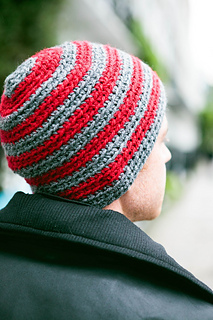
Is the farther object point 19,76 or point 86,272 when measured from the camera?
point 19,76

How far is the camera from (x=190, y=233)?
7.79 metres

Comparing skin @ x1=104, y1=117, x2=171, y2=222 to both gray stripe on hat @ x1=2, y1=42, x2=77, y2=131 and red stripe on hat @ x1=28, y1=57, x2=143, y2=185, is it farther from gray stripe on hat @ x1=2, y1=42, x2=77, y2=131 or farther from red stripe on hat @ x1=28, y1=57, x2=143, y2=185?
gray stripe on hat @ x1=2, y1=42, x2=77, y2=131

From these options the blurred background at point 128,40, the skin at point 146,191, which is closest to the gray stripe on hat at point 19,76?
the skin at point 146,191

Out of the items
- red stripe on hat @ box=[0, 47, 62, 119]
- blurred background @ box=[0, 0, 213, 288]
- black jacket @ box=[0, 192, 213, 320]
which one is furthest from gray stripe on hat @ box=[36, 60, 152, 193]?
blurred background @ box=[0, 0, 213, 288]

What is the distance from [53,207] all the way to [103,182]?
28cm

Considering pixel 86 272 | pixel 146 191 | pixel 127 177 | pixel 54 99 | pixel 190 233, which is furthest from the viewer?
pixel 190 233

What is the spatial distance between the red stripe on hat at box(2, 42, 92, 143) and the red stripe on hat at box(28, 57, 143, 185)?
235mm

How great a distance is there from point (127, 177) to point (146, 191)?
0.58 ft

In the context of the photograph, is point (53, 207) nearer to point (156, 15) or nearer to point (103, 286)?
point (103, 286)

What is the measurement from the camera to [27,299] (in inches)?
47.4

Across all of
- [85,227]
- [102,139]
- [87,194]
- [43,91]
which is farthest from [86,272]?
[43,91]

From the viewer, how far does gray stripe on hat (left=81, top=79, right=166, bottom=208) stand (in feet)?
4.96

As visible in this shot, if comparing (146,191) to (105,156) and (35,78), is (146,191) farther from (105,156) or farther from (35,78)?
(35,78)

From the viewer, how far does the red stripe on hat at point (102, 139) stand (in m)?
1.46
